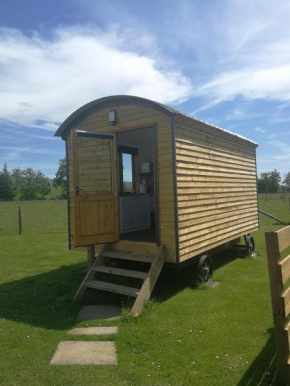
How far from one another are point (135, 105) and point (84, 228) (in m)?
2.51

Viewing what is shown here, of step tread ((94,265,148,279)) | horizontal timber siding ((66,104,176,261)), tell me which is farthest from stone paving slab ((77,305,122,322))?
horizontal timber siding ((66,104,176,261))

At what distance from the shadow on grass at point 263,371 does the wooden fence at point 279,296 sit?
220 mm

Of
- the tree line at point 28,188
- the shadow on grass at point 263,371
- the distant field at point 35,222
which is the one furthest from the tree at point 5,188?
the shadow on grass at point 263,371

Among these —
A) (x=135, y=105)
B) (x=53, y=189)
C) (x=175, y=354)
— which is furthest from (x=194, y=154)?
(x=53, y=189)

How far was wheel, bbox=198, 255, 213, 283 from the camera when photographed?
6.54 m

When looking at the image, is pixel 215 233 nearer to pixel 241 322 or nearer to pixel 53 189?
pixel 241 322

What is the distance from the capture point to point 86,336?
14.1 feet

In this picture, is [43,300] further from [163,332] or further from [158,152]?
[158,152]

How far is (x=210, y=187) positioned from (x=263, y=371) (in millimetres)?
4414

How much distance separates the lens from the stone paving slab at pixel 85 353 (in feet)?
12.0

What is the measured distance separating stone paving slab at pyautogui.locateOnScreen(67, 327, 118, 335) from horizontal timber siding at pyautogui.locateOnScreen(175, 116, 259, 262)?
1.87 m

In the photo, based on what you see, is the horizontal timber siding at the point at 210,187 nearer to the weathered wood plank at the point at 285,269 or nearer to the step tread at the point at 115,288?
the step tread at the point at 115,288

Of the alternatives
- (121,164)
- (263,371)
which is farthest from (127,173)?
(263,371)

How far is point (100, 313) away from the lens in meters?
5.24
